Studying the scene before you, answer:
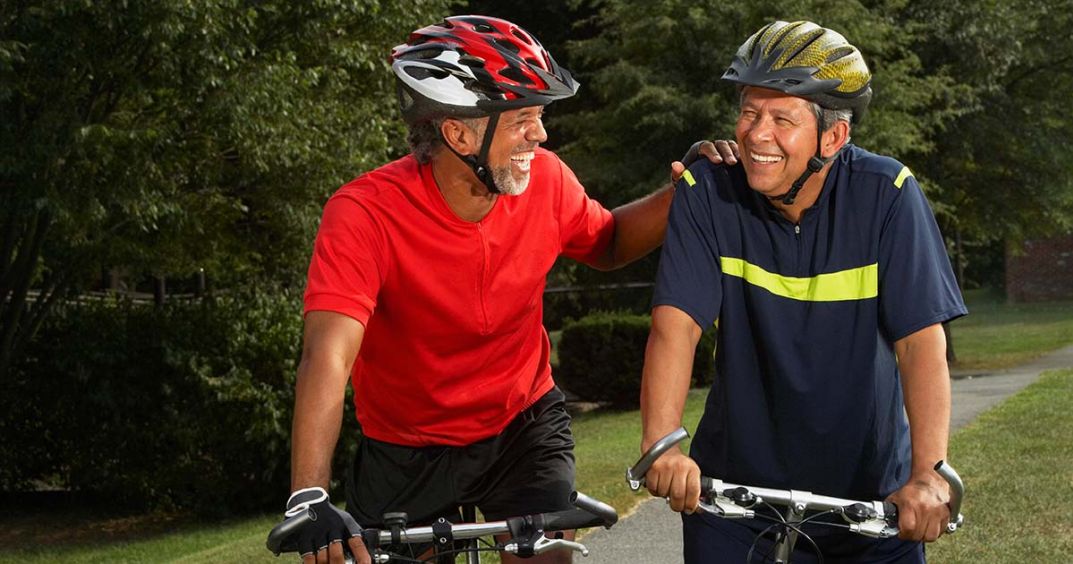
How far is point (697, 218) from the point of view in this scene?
3564 millimetres

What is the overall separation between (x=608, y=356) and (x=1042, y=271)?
1132 inches

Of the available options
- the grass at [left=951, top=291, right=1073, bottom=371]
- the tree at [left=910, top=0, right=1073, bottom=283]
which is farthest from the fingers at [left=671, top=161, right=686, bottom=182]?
the grass at [left=951, top=291, right=1073, bottom=371]

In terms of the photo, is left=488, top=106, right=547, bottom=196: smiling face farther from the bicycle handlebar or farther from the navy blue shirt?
the bicycle handlebar

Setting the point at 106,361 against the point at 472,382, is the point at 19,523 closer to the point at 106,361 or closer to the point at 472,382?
the point at 106,361

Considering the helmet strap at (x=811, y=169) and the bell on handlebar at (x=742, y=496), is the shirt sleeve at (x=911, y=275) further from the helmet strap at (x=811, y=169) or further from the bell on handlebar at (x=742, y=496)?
the bell on handlebar at (x=742, y=496)

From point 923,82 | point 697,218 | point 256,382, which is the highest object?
point 923,82

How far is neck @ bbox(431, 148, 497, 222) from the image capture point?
4.01m

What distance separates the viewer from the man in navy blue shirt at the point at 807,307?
341cm

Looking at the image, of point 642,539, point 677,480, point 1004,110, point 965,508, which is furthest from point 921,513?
point 1004,110

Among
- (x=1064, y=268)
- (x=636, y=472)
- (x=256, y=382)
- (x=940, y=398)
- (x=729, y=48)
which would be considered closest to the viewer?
(x=636, y=472)

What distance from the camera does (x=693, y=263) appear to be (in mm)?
3492

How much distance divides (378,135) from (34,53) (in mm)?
4340

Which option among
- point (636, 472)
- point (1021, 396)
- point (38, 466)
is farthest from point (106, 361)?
point (636, 472)

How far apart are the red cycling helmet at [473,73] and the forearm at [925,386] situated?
114cm
